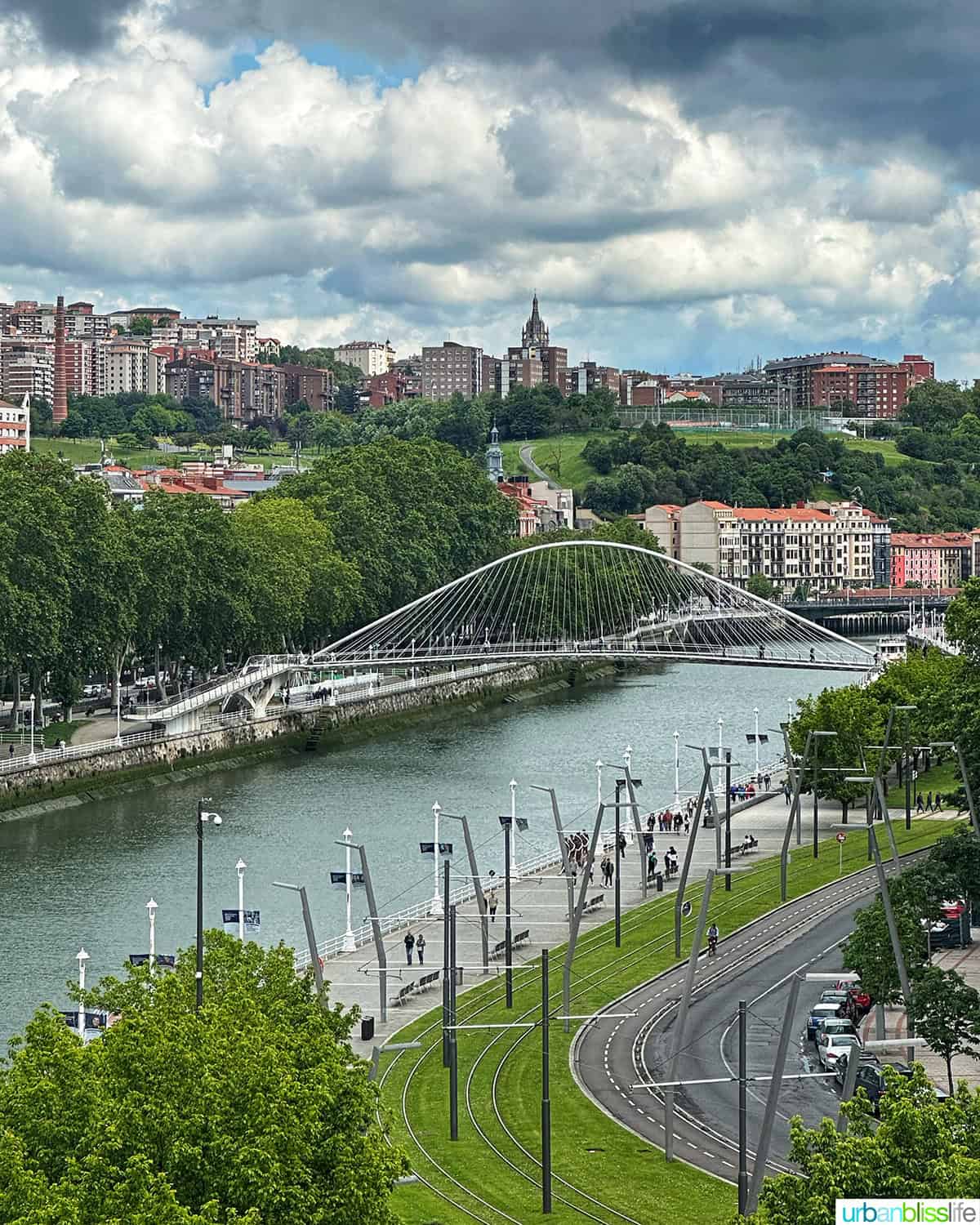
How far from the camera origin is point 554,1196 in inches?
1131

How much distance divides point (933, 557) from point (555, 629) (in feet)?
263

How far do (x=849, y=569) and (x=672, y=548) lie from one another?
1722cm

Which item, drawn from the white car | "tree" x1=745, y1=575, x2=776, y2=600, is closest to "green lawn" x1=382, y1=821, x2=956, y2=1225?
the white car

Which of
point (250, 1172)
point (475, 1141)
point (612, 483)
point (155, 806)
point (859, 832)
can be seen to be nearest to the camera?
point (250, 1172)

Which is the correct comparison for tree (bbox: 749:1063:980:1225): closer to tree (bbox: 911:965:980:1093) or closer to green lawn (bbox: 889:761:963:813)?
tree (bbox: 911:965:980:1093)

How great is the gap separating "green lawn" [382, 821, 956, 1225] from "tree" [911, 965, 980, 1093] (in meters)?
4.57

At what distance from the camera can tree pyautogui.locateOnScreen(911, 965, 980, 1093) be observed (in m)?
32.2

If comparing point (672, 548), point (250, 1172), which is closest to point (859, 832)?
point (250, 1172)

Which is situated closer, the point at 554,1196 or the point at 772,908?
the point at 554,1196

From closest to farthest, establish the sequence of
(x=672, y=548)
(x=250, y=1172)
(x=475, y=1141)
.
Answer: (x=250, y=1172) < (x=475, y=1141) < (x=672, y=548)

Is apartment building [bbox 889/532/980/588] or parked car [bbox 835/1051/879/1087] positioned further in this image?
apartment building [bbox 889/532/980/588]

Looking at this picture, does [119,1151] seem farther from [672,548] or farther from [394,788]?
[672,548]

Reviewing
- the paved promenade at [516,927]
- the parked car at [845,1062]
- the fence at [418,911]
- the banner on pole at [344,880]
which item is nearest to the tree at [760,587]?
the fence at [418,911]

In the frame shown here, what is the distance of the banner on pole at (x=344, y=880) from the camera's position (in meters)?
44.5
